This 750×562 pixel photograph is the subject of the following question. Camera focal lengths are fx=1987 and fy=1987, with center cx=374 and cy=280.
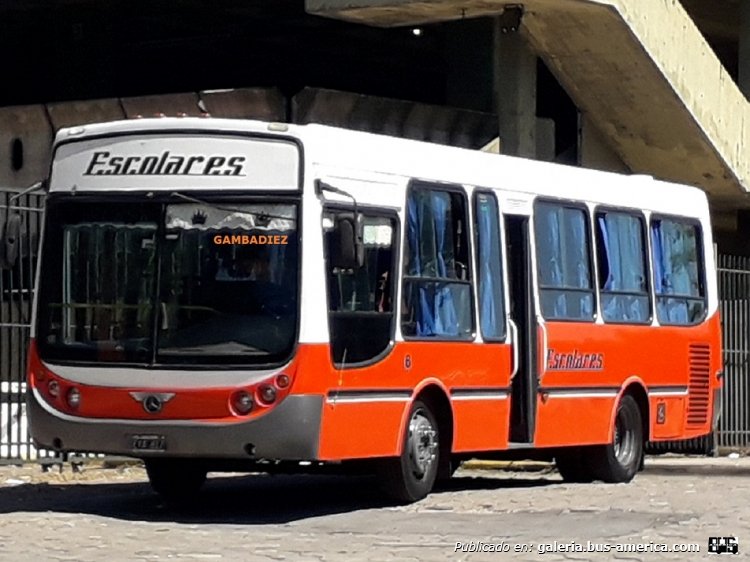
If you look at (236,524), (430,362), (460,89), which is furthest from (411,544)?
(460,89)

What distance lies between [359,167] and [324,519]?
2569 millimetres

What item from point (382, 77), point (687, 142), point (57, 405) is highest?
point (382, 77)

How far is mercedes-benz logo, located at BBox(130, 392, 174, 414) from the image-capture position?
13.9 m

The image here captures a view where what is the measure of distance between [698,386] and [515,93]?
6723mm

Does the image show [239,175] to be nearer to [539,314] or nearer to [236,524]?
[236,524]

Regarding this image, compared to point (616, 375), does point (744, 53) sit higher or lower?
higher

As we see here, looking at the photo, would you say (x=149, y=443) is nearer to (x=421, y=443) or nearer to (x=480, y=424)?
(x=421, y=443)

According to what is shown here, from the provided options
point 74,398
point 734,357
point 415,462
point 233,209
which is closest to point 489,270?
point 415,462

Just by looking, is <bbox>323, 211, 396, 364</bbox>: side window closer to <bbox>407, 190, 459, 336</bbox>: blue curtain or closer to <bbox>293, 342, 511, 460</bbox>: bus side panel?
<bbox>293, 342, 511, 460</bbox>: bus side panel

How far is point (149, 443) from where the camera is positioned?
13898mm

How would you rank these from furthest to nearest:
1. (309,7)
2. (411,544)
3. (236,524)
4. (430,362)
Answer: (309,7), (430,362), (236,524), (411,544)

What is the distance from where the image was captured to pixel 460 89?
2592 cm

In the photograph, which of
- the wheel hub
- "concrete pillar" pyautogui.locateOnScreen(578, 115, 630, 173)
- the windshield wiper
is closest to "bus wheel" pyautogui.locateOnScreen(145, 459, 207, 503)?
the wheel hub

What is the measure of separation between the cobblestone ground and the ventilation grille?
29.8 inches
